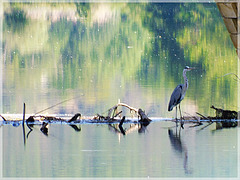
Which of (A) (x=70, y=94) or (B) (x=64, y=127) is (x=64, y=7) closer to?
(A) (x=70, y=94)

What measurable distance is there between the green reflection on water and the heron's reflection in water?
2.15m

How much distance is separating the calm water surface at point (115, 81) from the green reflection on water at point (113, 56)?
35 millimetres

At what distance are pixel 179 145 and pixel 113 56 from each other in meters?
14.4

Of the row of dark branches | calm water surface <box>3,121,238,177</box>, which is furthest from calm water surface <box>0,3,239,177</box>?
the row of dark branches

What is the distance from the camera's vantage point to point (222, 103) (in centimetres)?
1154

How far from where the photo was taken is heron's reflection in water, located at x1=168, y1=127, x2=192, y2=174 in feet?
19.9

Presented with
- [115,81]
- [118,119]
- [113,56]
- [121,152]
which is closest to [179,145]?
[121,152]

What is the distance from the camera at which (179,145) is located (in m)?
7.10

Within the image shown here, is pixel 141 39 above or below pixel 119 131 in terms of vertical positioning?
above

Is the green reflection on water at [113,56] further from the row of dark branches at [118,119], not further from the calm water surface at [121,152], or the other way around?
the calm water surface at [121,152]

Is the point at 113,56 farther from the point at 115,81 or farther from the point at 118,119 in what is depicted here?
the point at 118,119

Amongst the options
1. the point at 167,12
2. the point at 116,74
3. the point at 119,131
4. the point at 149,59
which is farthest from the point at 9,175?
the point at 167,12

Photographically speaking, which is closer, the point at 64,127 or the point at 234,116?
the point at 64,127

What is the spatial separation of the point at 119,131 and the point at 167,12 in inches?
786
